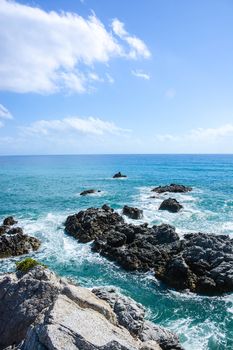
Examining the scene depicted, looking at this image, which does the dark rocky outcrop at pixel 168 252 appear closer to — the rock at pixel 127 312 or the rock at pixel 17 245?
the rock at pixel 17 245

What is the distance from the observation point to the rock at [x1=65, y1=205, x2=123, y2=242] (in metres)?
42.7

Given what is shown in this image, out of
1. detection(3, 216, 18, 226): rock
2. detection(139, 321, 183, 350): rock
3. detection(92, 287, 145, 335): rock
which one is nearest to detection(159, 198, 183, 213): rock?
detection(3, 216, 18, 226): rock

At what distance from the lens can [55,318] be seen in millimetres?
12273

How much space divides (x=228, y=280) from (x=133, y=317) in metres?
15.3

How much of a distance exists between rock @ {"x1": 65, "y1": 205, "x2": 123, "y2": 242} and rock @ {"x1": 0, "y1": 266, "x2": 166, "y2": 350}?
23929mm

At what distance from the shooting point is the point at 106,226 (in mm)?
Answer: 45594

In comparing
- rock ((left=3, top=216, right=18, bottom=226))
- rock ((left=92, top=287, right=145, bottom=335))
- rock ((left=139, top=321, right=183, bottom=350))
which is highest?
rock ((left=92, top=287, right=145, bottom=335))

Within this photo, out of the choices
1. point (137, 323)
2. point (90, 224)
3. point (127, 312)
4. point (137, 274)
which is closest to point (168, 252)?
point (137, 274)

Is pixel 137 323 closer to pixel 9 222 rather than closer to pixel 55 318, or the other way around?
pixel 55 318

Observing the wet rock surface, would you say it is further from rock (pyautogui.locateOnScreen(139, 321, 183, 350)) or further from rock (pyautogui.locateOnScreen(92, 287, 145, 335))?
rock (pyautogui.locateOnScreen(139, 321, 183, 350))

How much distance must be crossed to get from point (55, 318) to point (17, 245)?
91.6 ft

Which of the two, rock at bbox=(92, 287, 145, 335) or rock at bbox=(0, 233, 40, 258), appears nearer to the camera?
rock at bbox=(92, 287, 145, 335)

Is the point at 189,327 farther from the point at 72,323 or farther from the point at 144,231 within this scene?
the point at 144,231

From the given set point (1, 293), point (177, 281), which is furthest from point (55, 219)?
point (1, 293)
